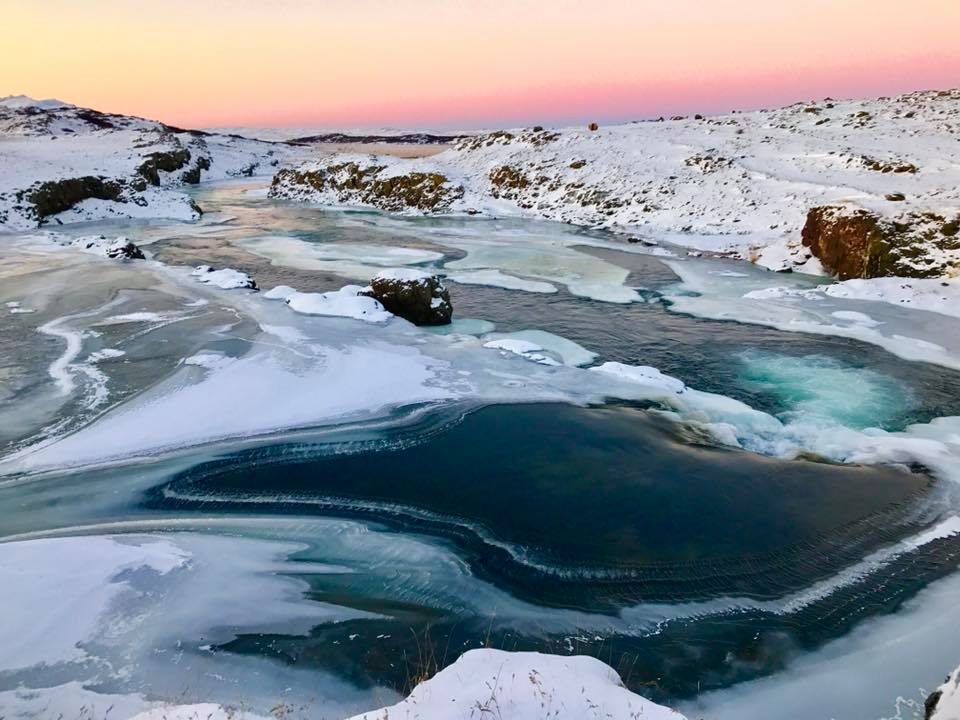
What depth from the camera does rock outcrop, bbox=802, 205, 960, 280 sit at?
18781 mm

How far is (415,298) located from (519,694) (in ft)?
42.6

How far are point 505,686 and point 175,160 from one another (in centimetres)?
6953

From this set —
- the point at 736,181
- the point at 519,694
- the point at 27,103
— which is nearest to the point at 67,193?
the point at 736,181

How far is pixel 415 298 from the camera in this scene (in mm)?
16219

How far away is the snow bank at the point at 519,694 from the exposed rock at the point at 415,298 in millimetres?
12341

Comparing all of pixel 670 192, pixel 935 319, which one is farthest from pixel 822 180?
pixel 935 319

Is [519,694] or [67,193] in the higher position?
[67,193]

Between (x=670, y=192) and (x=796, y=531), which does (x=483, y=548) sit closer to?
(x=796, y=531)

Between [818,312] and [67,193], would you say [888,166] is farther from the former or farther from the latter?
[67,193]

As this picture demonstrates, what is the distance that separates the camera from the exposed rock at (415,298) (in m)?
16.2

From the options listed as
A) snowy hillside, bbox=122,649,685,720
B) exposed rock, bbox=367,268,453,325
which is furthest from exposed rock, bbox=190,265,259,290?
snowy hillside, bbox=122,649,685,720

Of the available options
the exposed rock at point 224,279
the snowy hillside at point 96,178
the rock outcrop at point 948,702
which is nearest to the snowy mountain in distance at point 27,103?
the snowy hillside at point 96,178

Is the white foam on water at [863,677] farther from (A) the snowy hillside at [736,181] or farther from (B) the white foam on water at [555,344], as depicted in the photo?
(A) the snowy hillside at [736,181]

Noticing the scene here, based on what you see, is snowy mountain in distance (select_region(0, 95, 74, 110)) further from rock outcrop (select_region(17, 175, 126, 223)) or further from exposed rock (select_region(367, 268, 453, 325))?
exposed rock (select_region(367, 268, 453, 325))
